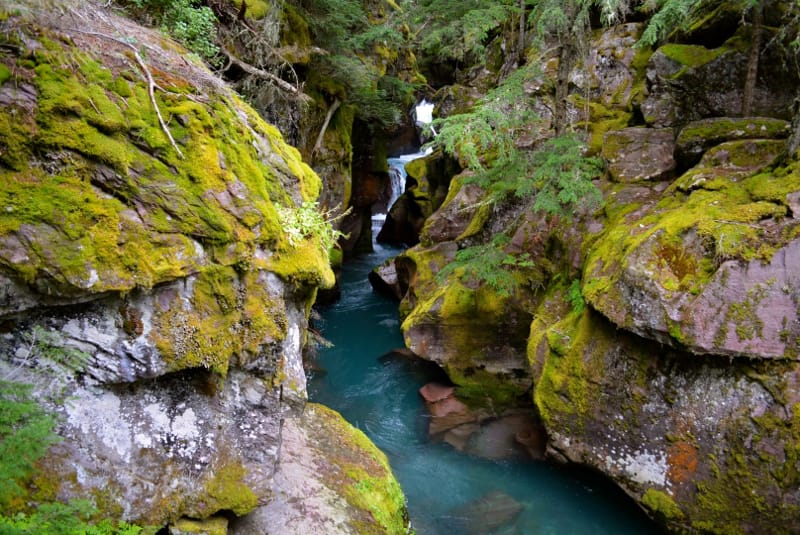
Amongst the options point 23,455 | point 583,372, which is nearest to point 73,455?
point 23,455

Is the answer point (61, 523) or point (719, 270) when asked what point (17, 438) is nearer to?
point (61, 523)

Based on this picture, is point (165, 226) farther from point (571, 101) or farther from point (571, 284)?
point (571, 101)

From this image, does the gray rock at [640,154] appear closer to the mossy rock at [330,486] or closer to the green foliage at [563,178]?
the green foliage at [563,178]

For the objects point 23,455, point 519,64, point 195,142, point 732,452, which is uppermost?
point 519,64

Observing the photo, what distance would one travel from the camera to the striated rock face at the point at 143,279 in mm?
3504

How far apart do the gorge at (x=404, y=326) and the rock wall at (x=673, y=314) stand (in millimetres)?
38

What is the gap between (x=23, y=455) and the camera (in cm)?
304

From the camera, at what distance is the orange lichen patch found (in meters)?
6.16

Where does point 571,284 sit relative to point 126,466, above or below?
above

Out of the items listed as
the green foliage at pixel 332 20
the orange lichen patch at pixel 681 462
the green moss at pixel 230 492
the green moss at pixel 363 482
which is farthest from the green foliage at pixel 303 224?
the green foliage at pixel 332 20

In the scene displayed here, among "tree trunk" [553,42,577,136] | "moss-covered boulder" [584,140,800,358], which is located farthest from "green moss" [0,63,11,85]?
"tree trunk" [553,42,577,136]

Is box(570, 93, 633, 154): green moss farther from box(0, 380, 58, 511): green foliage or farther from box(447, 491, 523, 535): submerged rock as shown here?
box(0, 380, 58, 511): green foliage

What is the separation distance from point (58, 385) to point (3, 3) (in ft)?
9.19

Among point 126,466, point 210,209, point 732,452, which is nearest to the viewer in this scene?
point 126,466
